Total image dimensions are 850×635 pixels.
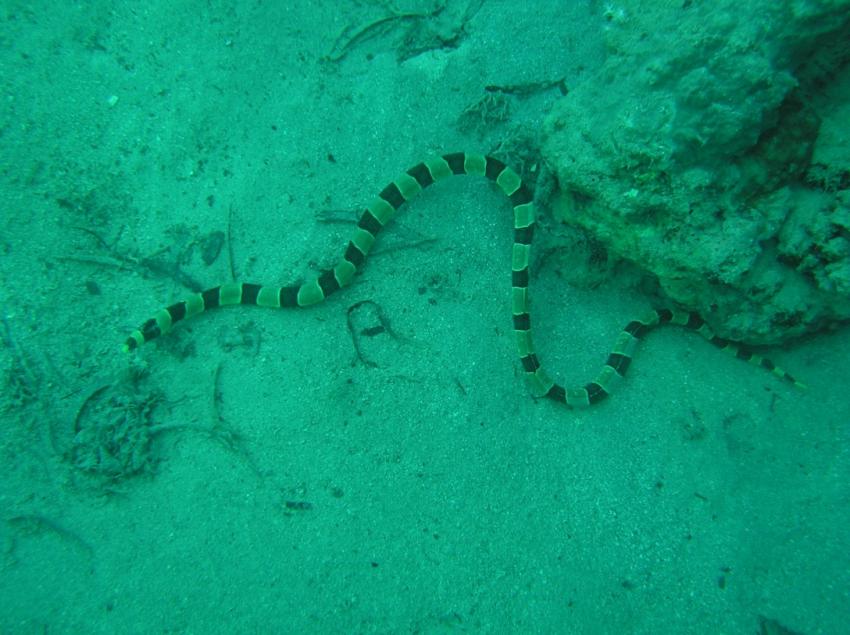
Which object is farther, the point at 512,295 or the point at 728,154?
the point at 512,295

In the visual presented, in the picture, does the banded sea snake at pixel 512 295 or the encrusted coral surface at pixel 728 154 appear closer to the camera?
the encrusted coral surface at pixel 728 154

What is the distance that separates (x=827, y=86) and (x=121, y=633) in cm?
589

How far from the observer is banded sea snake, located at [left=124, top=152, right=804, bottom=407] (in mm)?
3678

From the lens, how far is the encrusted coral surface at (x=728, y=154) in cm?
263

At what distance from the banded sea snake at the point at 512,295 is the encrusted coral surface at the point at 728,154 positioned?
532 mm

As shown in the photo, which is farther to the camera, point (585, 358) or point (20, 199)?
point (20, 199)

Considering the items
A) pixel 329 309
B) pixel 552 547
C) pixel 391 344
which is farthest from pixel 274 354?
pixel 552 547

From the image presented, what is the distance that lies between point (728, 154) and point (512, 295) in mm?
1784

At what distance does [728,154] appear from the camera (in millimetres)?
2850

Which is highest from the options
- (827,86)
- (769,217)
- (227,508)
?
(827,86)

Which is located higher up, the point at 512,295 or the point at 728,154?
the point at 728,154

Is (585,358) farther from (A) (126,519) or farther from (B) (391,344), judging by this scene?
(A) (126,519)

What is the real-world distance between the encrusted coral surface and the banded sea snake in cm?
53

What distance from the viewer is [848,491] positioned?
3.11 meters
